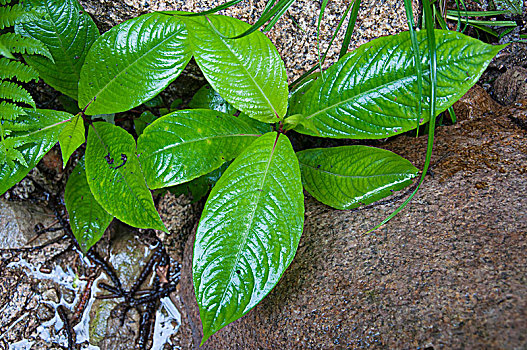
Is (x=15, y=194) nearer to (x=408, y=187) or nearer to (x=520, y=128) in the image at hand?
(x=408, y=187)

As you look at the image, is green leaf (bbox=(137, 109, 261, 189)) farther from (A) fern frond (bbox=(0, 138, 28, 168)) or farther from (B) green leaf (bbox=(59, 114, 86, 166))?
(A) fern frond (bbox=(0, 138, 28, 168))

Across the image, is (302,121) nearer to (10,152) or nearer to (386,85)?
(386,85)

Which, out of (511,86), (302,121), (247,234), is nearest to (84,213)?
(247,234)

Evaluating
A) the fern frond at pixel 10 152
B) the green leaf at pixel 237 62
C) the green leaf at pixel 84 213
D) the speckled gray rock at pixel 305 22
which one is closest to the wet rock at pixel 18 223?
the green leaf at pixel 84 213

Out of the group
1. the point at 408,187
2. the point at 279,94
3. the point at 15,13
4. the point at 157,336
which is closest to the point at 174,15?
the point at 279,94

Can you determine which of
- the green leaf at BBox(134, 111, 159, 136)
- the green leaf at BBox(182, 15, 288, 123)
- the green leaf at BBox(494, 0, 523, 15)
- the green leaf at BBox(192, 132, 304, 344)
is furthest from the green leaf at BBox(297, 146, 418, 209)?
the green leaf at BBox(494, 0, 523, 15)

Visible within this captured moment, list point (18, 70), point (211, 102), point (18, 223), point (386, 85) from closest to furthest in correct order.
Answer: point (386, 85)
point (18, 70)
point (211, 102)
point (18, 223)

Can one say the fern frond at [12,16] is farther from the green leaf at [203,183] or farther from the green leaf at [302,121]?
the green leaf at [302,121]
